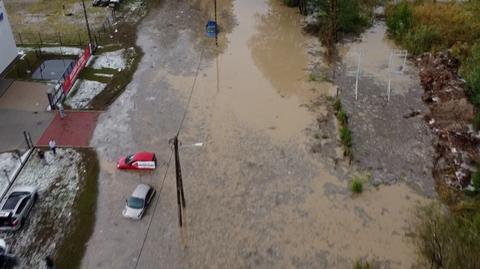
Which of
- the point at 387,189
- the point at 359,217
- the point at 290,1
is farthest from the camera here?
the point at 290,1

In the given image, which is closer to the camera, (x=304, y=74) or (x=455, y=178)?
(x=455, y=178)

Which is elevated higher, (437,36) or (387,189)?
(437,36)

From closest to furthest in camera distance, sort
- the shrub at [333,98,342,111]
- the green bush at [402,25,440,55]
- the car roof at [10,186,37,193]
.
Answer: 1. the car roof at [10,186,37,193]
2. the shrub at [333,98,342,111]
3. the green bush at [402,25,440,55]

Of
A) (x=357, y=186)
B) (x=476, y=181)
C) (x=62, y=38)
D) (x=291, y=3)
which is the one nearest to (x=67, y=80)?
(x=62, y=38)

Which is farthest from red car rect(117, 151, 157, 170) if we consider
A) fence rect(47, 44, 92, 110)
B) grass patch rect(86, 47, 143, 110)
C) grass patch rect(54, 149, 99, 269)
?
fence rect(47, 44, 92, 110)

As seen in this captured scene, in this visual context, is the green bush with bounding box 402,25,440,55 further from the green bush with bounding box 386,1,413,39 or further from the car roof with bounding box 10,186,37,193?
the car roof with bounding box 10,186,37,193

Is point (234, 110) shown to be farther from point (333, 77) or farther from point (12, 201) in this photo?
point (12, 201)

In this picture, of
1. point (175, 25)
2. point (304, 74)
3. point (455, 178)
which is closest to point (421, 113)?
point (455, 178)
